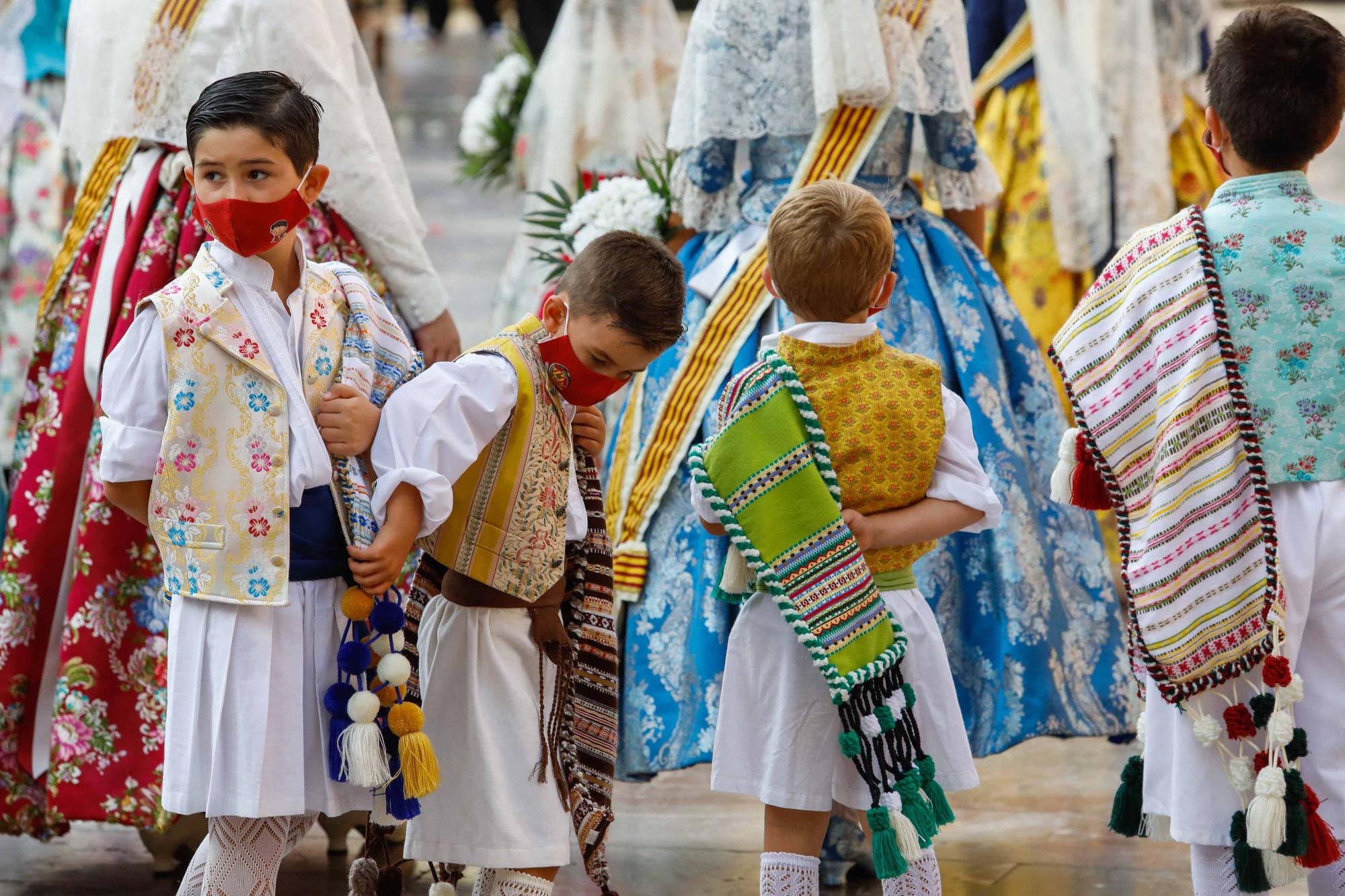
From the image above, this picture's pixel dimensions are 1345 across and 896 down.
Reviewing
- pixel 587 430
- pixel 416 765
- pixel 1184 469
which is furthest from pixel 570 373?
pixel 1184 469

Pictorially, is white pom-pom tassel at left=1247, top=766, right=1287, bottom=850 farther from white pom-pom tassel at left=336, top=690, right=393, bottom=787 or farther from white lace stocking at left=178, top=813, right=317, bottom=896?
white lace stocking at left=178, top=813, right=317, bottom=896

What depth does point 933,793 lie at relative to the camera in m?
2.48

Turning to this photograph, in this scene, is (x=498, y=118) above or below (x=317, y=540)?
above

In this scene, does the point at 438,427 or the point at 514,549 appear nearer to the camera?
the point at 438,427

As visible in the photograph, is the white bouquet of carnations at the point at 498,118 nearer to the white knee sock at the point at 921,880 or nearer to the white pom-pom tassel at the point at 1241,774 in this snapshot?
the white knee sock at the point at 921,880

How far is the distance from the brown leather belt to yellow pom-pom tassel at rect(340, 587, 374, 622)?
0.20 meters

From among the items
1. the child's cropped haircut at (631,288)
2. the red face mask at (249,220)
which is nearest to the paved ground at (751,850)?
the child's cropped haircut at (631,288)

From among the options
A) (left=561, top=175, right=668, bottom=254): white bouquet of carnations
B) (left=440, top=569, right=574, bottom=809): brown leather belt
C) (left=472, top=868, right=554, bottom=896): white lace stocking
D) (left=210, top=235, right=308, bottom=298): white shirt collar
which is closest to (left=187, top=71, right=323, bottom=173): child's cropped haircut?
(left=210, top=235, right=308, bottom=298): white shirt collar

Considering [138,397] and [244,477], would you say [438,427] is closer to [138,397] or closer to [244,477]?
[244,477]

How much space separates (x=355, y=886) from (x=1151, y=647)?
1.20 m

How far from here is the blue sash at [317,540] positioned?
2.40 metres

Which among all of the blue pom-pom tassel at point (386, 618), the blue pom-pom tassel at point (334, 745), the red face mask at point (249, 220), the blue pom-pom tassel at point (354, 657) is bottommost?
the blue pom-pom tassel at point (334, 745)

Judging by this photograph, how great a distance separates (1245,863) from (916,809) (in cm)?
44

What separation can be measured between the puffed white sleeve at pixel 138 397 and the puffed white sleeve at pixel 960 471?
3.54ft
